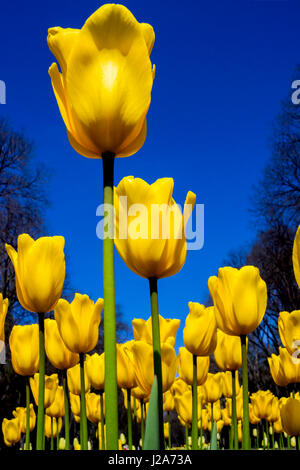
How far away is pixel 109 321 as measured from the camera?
0.76 meters

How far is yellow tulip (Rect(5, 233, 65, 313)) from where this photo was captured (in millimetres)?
1362

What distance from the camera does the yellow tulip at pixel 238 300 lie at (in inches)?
62.1

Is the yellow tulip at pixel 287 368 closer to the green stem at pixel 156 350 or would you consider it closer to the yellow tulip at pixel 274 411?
the yellow tulip at pixel 274 411

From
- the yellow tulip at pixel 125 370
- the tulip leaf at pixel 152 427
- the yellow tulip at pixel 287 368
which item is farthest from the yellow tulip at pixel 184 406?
the tulip leaf at pixel 152 427

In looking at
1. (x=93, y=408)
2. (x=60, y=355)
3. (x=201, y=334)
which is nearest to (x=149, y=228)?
(x=201, y=334)

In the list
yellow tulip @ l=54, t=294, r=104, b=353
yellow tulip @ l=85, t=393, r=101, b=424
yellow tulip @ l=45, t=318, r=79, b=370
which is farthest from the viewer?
yellow tulip @ l=85, t=393, r=101, b=424

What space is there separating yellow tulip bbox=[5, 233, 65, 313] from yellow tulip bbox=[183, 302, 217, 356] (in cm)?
76

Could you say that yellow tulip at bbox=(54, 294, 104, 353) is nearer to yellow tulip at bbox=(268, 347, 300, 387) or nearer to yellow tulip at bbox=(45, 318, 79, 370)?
yellow tulip at bbox=(45, 318, 79, 370)

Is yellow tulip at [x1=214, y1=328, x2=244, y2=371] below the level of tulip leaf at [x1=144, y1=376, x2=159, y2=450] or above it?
above

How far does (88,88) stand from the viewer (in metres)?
0.87

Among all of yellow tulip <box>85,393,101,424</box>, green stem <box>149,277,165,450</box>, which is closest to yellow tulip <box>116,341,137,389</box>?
yellow tulip <box>85,393,101,424</box>

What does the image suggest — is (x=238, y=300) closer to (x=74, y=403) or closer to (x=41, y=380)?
(x=41, y=380)

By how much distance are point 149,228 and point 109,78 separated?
34 cm
